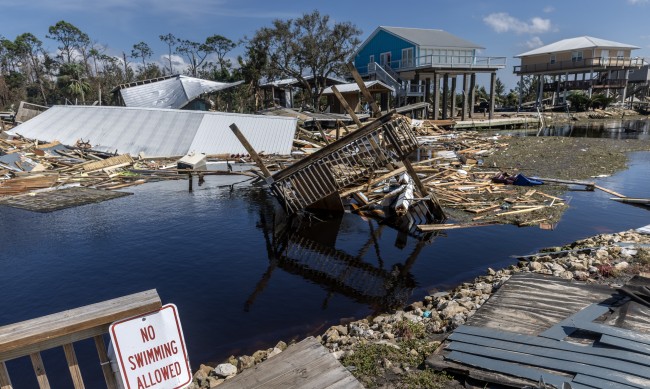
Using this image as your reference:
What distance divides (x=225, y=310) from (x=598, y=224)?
14017 mm

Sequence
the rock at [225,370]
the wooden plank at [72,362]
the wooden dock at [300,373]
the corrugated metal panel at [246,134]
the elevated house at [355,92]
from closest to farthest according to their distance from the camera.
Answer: the wooden plank at [72,362] < the wooden dock at [300,373] < the rock at [225,370] < the corrugated metal panel at [246,134] < the elevated house at [355,92]

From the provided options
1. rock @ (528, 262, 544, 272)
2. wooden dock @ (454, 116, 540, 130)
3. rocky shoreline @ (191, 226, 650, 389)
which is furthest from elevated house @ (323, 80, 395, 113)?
rock @ (528, 262, 544, 272)

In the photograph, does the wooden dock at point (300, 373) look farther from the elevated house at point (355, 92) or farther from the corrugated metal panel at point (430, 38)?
the corrugated metal panel at point (430, 38)

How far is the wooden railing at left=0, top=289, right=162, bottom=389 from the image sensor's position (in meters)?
2.60

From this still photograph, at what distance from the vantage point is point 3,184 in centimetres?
2198

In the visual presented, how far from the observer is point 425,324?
806 cm

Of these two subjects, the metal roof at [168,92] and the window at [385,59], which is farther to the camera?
the window at [385,59]

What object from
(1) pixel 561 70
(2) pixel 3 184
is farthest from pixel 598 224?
(1) pixel 561 70

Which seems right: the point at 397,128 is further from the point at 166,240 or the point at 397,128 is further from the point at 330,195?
the point at 166,240

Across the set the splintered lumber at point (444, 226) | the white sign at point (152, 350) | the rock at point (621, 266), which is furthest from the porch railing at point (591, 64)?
the white sign at point (152, 350)

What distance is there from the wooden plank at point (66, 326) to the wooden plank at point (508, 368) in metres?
4.87

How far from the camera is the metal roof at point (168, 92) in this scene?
4594 centimetres

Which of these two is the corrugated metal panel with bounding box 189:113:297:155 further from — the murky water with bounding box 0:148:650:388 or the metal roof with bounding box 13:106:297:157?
the murky water with bounding box 0:148:650:388

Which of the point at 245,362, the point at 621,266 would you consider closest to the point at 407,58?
the point at 621,266
